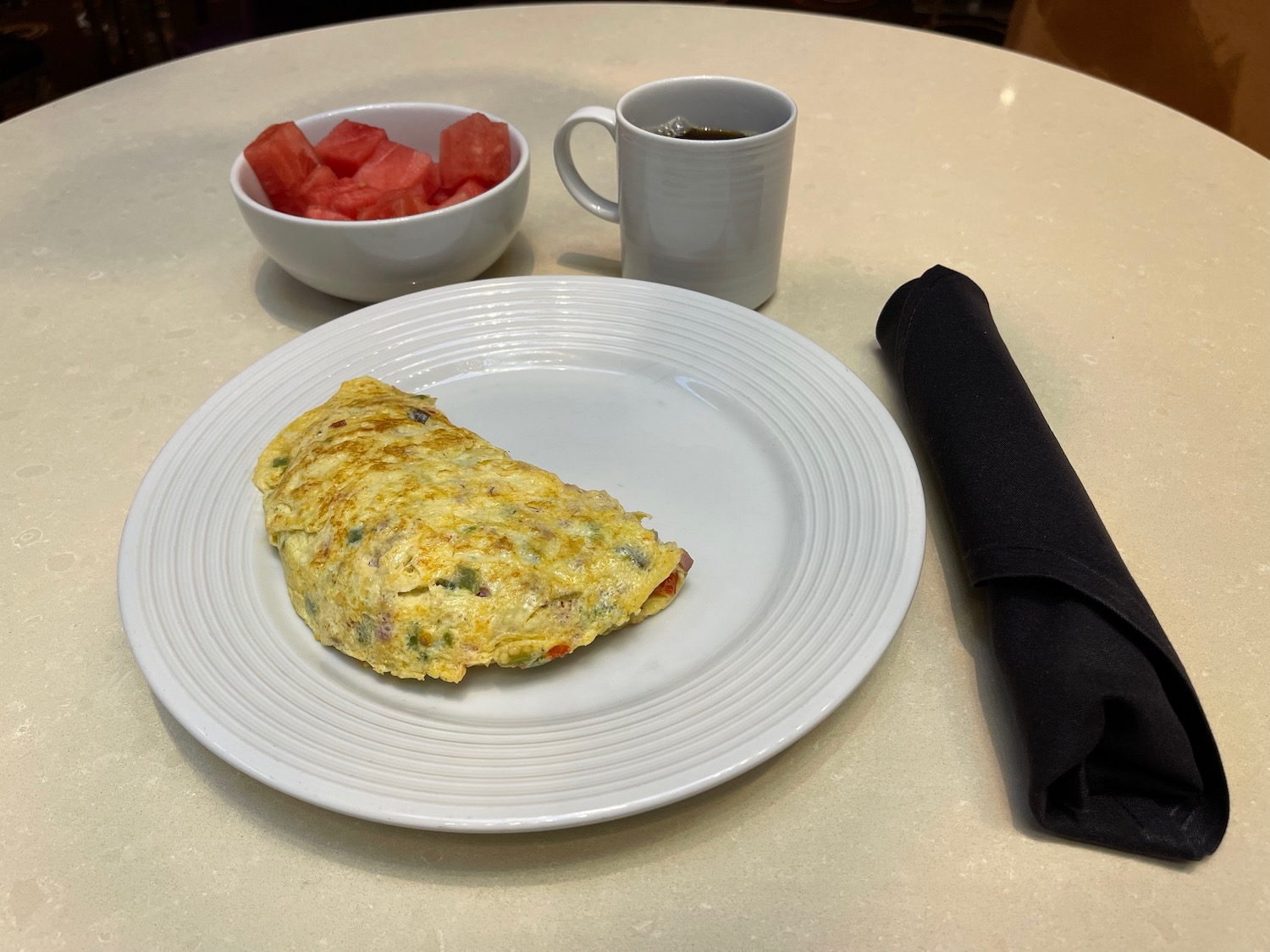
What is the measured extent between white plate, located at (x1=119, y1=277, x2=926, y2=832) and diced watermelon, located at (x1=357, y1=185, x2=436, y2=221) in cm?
15

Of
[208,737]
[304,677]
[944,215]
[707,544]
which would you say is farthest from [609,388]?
[944,215]

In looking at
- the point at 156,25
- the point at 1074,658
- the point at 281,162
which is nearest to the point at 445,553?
the point at 1074,658

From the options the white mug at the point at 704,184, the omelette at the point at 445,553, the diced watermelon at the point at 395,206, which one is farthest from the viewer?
the diced watermelon at the point at 395,206

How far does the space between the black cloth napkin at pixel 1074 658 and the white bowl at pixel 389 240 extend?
2.42 ft

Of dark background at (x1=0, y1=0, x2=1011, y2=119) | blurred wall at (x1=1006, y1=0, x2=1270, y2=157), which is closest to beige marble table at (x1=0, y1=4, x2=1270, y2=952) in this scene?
blurred wall at (x1=1006, y1=0, x2=1270, y2=157)

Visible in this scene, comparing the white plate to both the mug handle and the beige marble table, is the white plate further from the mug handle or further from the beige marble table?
the mug handle

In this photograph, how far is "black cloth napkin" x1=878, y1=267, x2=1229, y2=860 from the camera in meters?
0.79

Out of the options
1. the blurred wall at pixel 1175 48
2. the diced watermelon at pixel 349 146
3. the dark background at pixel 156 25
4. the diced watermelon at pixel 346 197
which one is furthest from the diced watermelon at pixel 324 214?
the dark background at pixel 156 25

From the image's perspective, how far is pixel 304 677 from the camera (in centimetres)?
88

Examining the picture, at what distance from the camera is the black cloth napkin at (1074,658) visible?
31.3 inches

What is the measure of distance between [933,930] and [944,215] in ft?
4.23

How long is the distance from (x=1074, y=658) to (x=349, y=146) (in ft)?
4.05

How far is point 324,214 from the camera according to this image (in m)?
1.37

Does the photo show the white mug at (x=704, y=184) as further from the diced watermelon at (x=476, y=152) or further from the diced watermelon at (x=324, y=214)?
the diced watermelon at (x=324, y=214)
